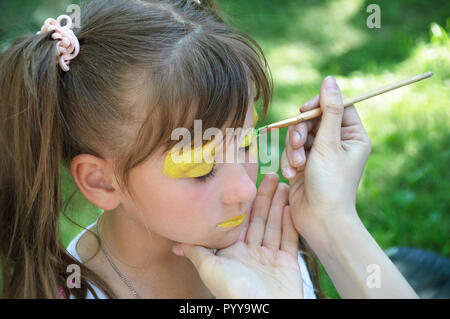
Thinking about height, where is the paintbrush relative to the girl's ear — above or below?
above

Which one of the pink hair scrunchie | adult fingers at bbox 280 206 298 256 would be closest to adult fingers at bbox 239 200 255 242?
adult fingers at bbox 280 206 298 256

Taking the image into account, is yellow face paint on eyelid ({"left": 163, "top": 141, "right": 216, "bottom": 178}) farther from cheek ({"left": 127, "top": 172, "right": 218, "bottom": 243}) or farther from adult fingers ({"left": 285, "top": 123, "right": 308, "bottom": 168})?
adult fingers ({"left": 285, "top": 123, "right": 308, "bottom": 168})

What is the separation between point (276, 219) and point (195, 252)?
286mm

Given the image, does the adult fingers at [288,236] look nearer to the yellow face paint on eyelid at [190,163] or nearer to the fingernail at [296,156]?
the fingernail at [296,156]

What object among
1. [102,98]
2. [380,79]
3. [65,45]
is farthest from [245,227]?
[380,79]

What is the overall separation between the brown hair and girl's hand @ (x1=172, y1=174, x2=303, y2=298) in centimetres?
31

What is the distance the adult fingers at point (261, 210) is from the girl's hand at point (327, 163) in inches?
5.2

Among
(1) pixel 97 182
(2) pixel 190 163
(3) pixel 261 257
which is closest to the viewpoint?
(2) pixel 190 163

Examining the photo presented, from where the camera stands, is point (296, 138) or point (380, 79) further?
point (380, 79)

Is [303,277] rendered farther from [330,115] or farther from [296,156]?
[330,115]

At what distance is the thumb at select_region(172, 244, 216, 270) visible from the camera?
4.18ft

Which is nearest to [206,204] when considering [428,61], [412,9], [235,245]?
[235,245]

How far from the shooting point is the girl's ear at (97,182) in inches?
48.6

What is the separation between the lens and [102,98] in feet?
3.87
